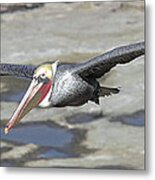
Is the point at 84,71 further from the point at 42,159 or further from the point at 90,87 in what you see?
the point at 42,159

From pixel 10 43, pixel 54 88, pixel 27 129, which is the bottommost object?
pixel 27 129

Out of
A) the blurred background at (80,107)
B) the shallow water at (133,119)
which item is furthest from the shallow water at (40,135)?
the shallow water at (133,119)

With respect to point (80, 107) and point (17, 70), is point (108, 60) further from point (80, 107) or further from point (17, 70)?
point (17, 70)

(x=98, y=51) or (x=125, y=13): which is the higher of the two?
(x=125, y=13)

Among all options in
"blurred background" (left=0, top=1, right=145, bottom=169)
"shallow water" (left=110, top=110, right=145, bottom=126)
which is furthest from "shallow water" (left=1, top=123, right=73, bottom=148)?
"shallow water" (left=110, top=110, right=145, bottom=126)

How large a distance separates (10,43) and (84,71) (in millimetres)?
326

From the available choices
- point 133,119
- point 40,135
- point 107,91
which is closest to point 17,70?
point 40,135

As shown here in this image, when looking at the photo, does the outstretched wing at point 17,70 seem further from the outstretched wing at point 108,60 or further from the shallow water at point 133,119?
the shallow water at point 133,119

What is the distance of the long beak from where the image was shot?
2340mm

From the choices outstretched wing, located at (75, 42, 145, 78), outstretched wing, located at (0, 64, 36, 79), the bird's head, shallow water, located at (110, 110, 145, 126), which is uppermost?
outstretched wing, located at (75, 42, 145, 78)

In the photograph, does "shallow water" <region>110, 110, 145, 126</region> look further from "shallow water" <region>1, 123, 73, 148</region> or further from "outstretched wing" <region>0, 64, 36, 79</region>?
"outstretched wing" <region>0, 64, 36, 79</region>

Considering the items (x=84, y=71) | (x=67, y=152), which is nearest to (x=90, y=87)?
(x=84, y=71)

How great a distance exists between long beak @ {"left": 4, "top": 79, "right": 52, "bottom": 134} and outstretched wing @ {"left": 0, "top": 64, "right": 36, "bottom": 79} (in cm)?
4

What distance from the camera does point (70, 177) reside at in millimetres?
2336
